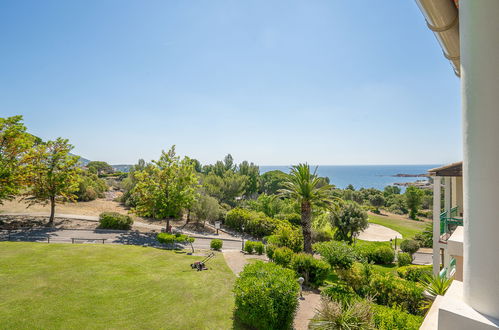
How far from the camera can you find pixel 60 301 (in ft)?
33.9

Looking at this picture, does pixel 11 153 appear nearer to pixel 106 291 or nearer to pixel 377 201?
pixel 106 291

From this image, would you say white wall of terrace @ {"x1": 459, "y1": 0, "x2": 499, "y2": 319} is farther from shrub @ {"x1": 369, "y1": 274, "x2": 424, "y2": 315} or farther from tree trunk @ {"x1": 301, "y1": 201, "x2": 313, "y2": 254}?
tree trunk @ {"x1": 301, "y1": 201, "x2": 313, "y2": 254}

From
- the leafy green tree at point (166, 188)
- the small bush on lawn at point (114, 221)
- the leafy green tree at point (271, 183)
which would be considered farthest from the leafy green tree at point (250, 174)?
the small bush on lawn at point (114, 221)

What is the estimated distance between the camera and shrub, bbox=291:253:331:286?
1451cm

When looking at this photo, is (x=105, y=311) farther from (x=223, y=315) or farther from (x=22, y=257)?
(x=22, y=257)

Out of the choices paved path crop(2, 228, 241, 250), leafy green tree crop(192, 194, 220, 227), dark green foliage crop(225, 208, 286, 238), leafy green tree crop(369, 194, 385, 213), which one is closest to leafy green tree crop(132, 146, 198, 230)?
paved path crop(2, 228, 241, 250)

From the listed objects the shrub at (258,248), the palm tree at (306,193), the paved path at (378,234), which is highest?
the palm tree at (306,193)

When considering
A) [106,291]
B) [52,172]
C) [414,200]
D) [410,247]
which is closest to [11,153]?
[52,172]

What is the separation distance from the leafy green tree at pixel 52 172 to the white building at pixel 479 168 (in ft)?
108

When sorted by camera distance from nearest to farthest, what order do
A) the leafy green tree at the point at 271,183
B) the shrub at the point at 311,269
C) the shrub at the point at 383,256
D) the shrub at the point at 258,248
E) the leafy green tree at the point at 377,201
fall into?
the shrub at the point at 311,269 < the shrub at the point at 258,248 < the shrub at the point at 383,256 < the leafy green tree at the point at 377,201 < the leafy green tree at the point at 271,183

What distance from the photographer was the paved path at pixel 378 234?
128 feet

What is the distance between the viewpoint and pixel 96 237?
2344 cm

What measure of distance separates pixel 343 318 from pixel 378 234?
39.6 metres

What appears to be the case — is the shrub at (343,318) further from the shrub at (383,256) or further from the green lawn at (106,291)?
the shrub at (383,256)
